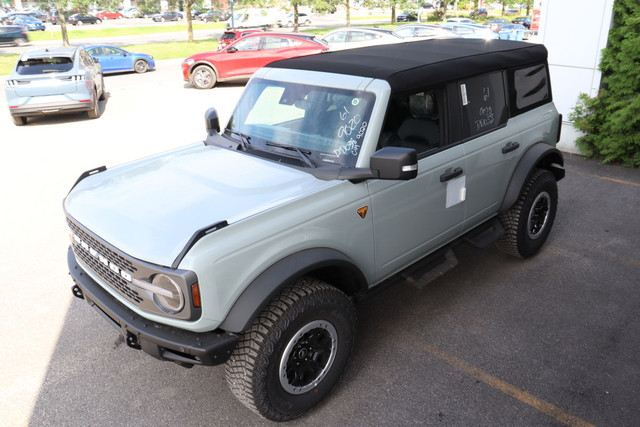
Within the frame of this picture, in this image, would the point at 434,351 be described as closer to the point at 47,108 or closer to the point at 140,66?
the point at 47,108

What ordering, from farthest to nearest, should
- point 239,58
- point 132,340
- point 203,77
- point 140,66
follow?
point 140,66
point 239,58
point 203,77
point 132,340

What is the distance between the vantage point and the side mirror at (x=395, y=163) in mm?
3119

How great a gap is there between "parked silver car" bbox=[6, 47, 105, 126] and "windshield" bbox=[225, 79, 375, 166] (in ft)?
29.9

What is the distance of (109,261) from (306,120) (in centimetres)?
163

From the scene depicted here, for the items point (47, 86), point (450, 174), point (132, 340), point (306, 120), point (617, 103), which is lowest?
point (132, 340)

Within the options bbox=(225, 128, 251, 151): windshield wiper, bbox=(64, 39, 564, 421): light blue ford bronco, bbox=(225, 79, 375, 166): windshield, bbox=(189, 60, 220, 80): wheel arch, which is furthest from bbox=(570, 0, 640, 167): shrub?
bbox=(189, 60, 220, 80): wheel arch

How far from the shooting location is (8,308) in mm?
4711

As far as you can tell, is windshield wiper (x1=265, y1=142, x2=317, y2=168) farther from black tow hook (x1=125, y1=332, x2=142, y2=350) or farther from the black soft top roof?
black tow hook (x1=125, y1=332, x2=142, y2=350)

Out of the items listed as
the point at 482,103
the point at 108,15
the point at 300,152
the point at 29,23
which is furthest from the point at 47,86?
the point at 108,15

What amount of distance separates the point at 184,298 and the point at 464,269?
3.28m

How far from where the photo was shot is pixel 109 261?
314cm

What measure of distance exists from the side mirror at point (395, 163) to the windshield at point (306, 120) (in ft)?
1.05

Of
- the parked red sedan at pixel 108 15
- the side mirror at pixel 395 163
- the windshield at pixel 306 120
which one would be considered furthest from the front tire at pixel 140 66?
the parked red sedan at pixel 108 15

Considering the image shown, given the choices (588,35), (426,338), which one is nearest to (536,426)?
(426,338)
